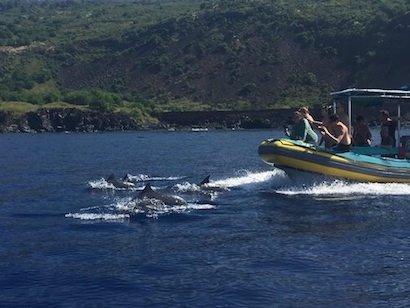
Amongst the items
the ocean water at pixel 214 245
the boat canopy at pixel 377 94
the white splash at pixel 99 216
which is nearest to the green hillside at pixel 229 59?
the boat canopy at pixel 377 94

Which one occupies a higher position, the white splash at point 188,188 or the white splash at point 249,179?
the white splash at point 188,188

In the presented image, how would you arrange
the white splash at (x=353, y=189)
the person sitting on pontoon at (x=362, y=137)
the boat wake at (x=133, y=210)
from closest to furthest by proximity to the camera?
the boat wake at (x=133, y=210), the white splash at (x=353, y=189), the person sitting on pontoon at (x=362, y=137)

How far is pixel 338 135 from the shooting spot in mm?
30266

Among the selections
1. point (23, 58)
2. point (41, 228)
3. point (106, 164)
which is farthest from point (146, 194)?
point (23, 58)

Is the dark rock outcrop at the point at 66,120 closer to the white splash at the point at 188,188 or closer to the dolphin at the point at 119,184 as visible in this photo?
the dolphin at the point at 119,184

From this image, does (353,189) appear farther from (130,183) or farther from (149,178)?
(149,178)

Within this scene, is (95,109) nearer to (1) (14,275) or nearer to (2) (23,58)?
(2) (23,58)

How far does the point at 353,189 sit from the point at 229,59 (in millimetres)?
127302

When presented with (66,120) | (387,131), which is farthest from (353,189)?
(66,120)

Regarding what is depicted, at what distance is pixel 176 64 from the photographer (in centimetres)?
16112

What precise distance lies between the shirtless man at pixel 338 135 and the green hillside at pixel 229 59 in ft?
325

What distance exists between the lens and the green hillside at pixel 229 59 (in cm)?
14200

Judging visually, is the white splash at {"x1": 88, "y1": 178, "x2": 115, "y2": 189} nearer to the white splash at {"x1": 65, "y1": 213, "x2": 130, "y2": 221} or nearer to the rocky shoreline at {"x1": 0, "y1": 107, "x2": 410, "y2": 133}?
the white splash at {"x1": 65, "y1": 213, "x2": 130, "y2": 221}

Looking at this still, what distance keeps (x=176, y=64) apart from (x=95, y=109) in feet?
89.5
